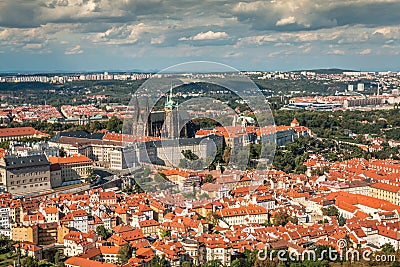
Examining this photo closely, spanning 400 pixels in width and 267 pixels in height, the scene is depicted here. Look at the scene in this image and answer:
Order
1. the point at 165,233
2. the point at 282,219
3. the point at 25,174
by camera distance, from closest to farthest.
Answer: the point at 165,233 → the point at 282,219 → the point at 25,174

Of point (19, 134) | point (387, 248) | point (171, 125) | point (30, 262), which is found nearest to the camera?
point (30, 262)

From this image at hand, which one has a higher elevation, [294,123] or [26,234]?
[294,123]

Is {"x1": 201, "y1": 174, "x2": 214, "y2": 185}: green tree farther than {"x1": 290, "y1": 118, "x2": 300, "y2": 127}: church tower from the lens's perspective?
No

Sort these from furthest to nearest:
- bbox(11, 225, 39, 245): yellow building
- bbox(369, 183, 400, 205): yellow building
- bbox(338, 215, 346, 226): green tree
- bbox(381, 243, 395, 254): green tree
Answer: bbox(369, 183, 400, 205): yellow building, bbox(338, 215, 346, 226): green tree, bbox(11, 225, 39, 245): yellow building, bbox(381, 243, 395, 254): green tree

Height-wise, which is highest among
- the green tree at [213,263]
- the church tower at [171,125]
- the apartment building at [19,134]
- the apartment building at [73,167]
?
the church tower at [171,125]

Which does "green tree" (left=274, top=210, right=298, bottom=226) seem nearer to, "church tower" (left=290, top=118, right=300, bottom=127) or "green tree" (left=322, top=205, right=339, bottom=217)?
"green tree" (left=322, top=205, right=339, bottom=217)

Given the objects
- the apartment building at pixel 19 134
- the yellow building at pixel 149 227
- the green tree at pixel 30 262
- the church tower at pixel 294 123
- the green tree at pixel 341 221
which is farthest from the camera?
the church tower at pixel 294 123

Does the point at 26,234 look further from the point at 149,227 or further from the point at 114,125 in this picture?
the point at 114,125

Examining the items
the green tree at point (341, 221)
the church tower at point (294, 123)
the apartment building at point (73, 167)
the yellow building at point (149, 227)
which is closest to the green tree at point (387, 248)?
the green tree at point (341, 221)

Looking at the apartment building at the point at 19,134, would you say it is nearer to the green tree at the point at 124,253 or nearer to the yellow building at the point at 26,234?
the yellow building at the point at 26,234

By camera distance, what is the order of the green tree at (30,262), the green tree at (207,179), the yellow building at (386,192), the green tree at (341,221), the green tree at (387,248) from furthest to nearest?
the yellow building at (386,192) → the green tree at (207,179) → the green tree at (341,221) → the green tree at (387,248) → the green tree at (30,262)

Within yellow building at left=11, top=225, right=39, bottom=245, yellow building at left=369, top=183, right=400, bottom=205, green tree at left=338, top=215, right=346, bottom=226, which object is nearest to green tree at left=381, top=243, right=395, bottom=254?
green tree at left=338, top=215, right=346, bottom=226

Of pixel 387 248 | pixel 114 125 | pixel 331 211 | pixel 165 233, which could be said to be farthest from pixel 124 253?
pixel 114 125
